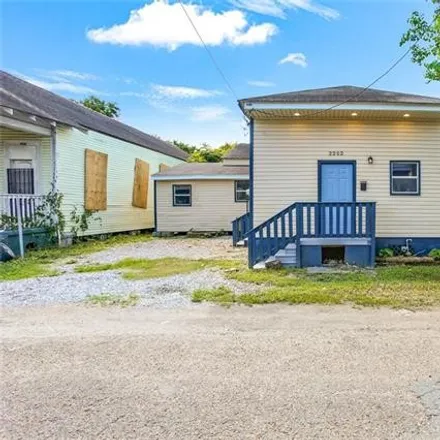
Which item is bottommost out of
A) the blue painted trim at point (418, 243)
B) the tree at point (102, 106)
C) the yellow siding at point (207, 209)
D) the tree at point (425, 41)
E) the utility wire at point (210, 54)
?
the blue painted trim at point (418, 243)

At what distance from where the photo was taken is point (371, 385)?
304 centimetres

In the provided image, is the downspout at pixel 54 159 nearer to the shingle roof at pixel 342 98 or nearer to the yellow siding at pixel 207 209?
the yellow siding at pixel 207 209

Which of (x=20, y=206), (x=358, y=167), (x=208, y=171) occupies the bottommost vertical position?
(x=20, y=206)

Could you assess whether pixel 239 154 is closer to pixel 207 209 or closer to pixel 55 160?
pixel 207 209

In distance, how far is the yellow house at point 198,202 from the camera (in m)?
17.2

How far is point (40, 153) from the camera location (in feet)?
41.0

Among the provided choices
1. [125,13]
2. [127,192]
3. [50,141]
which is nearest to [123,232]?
[127,192]

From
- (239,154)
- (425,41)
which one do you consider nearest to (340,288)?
(425,41)

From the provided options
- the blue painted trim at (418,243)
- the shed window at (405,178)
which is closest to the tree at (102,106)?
the shed window at (405,178)

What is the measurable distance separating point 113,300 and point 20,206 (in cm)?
738

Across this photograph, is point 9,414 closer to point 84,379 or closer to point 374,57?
point 84,379

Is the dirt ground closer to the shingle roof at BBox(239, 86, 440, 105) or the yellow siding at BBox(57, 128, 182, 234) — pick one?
the shingle roof at BBox(239, 86, 440, 105)

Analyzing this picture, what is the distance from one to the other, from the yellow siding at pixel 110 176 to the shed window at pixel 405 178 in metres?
9.91

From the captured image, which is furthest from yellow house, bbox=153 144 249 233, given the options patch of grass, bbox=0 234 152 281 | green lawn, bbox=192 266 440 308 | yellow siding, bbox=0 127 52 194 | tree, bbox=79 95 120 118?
tree, bbox=79 95 120 118
